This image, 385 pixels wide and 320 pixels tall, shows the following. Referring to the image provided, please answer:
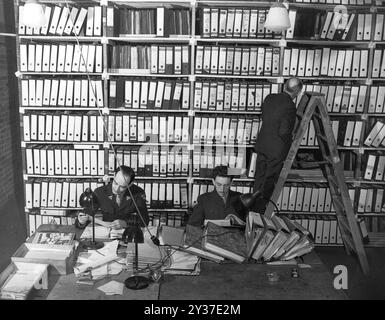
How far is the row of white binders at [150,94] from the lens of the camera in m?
4.14

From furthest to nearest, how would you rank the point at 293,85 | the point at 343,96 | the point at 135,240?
the point at 343,96
the point at 293,85
the point at 135,240

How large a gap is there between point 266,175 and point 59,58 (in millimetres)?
2039

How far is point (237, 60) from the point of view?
4.13m

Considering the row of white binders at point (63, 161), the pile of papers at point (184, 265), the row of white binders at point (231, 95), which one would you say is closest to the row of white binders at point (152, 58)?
the row of white binders at point (231, 95)

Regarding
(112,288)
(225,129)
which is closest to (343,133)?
(225,129)

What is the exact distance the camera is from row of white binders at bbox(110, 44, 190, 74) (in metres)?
4.10

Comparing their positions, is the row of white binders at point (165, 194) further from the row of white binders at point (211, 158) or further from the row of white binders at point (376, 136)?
the row of white binders at point (376, 136)

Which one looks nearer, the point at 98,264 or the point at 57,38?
the point at 98,264

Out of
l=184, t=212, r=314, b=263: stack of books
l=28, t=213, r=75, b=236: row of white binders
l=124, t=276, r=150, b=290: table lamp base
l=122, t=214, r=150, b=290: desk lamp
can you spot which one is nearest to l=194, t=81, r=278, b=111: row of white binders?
l=28, t=213, r=75, b=236: row of white binders

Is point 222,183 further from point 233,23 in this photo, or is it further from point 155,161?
point 233,23

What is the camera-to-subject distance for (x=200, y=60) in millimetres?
4105

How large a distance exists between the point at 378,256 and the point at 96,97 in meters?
2.84

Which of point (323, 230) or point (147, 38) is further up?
point (147, 38)

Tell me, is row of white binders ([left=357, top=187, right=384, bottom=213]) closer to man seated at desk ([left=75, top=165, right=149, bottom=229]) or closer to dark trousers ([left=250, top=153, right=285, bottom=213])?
dark trousers ([left=250, top=153, right=285, bottom=213])
